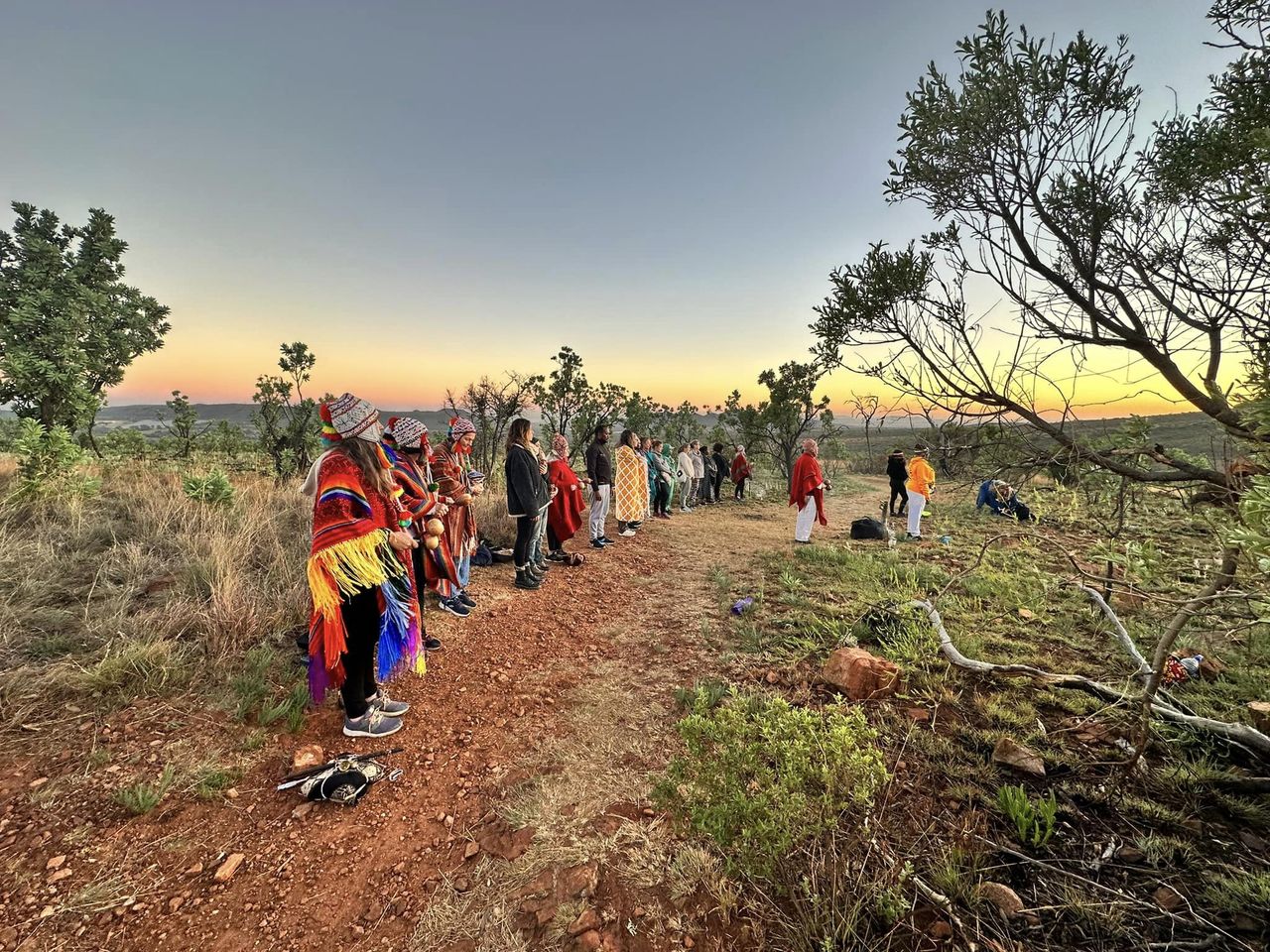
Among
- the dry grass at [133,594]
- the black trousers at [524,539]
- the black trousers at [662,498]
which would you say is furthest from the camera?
the black trousers at [662,498]

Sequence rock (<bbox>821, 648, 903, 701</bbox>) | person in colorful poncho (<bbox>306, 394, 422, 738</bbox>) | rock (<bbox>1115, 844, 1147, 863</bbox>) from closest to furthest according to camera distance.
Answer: rock (<bbox>1115, 844, 1147, 863</bbox>), person in colorful poncho (<bbox>306, 394, 422, 738</bbox>), rock (<bbox>821, 648, 903, 701</bbox>)

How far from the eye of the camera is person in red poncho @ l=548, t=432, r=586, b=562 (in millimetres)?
6797

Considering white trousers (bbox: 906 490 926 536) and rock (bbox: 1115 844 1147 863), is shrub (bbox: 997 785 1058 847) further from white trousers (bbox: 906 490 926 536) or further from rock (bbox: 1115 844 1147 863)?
white trousers (bbox: 906 490 926 536)

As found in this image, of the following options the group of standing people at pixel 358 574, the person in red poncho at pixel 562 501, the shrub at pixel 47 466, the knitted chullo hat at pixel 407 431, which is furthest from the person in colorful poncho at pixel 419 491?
the shrub at pixel 47 466

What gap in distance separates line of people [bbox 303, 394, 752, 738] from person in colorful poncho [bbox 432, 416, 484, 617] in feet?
0.05

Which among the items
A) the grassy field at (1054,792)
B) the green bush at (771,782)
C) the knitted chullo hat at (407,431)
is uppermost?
the knitted chullo hat at (407,431)

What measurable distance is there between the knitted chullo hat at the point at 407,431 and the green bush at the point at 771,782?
3.57m

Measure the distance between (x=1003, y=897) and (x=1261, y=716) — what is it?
236 centimetres

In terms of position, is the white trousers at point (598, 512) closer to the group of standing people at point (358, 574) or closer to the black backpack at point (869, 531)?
the group of standing people at point (358, 574)

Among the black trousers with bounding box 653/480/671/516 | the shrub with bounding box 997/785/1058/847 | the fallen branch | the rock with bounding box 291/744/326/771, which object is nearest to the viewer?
the shrub with bounding box 997/785/1058/847

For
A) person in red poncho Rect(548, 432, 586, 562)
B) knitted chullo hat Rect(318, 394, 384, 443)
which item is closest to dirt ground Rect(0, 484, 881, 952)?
knitted chullo hat Rect(318, 394, 384, 443)

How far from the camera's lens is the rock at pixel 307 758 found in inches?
102

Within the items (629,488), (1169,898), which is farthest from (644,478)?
(1169,898)

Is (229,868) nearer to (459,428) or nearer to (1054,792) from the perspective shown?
(1054,792)
